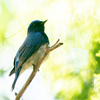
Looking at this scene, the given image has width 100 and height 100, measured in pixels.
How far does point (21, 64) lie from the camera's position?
2.61 meters

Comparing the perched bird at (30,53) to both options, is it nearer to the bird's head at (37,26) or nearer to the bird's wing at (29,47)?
the bird's wing at (29,47)

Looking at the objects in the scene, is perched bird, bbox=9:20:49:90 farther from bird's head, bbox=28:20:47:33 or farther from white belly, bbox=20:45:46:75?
bird's head, bbox=28:20:47:33

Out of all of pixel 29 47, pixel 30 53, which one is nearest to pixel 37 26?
pixel 29 47

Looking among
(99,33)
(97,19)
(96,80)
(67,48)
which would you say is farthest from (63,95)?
(97,19)

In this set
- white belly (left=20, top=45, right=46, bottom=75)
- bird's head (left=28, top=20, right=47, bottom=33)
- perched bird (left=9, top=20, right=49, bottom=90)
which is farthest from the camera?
bird's head (left=28, top=20, right=47, bottom=33)

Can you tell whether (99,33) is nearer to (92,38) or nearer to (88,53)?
(92,38)

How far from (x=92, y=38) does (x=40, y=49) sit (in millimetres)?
906

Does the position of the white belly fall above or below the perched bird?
below

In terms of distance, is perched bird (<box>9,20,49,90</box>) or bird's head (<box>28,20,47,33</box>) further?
bird's head (<box>28,20,47,33</box>)

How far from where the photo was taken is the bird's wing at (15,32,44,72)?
273 cm

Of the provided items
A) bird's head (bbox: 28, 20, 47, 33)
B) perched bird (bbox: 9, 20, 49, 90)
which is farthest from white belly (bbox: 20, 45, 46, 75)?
bird's head (bbox: 28, 20, 47, 33)

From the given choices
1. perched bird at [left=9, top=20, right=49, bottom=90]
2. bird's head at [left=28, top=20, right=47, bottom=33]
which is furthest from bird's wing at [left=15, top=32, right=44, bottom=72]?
bird's head at [left=28, top=20, right=47, bottom=33]

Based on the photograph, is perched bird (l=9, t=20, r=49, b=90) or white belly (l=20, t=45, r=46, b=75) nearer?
perched bird (l=9, t=20, r=49, b=90)

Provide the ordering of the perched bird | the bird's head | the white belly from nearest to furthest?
1. the perched bird
2. the white belly
3. the bird's head
